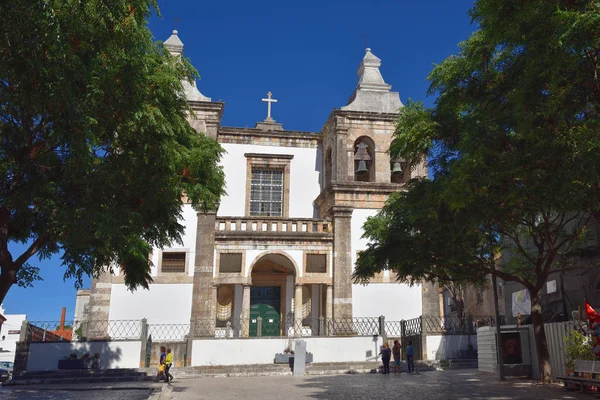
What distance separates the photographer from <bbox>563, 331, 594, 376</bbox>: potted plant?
11695 mm

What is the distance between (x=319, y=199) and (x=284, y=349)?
8.58 metres

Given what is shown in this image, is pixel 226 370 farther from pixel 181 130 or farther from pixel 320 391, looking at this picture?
pixel 181 130

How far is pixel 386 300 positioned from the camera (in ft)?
79.4

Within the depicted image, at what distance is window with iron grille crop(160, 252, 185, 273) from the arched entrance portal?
332cm

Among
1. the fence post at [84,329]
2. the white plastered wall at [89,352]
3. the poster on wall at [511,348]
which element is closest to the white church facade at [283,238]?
the fence post at [84,329]

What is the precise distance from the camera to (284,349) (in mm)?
20938

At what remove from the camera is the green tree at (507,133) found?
7594 millimetres

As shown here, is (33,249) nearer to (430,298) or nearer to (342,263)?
(342,263)

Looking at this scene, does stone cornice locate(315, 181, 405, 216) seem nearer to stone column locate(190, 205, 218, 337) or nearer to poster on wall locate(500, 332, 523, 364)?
stone column locate(190, 205, 218, 337)

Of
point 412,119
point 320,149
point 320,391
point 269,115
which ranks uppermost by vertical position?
point 269,115

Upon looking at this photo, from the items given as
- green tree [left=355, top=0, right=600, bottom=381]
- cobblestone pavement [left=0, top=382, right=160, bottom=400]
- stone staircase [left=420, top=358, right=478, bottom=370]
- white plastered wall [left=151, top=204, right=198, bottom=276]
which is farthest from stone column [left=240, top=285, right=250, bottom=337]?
green tree [left=355, top=0, right=600, bottom=381]

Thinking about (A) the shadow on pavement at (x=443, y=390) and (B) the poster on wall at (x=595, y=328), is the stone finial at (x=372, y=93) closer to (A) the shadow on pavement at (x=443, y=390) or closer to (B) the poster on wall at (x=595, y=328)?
(A) the shadow on pavement at (x=443, y=390)

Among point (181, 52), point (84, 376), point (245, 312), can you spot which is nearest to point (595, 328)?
point (245, 312)

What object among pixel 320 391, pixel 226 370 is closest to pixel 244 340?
pixel 226 370
